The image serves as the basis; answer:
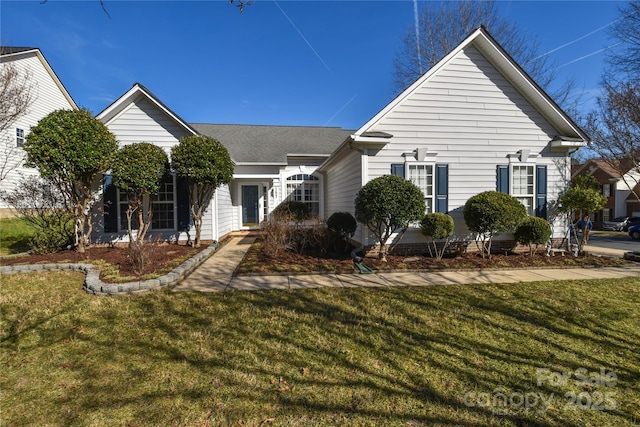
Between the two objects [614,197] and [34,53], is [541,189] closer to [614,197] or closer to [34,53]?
[34,53]

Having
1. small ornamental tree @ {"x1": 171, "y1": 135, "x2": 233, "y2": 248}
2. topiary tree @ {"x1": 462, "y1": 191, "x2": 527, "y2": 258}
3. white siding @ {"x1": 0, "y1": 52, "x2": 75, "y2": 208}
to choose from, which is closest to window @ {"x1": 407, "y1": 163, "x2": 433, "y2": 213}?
topiary tree @ {"x1": 462, "y1": 191, "x2": 527, "y2": 258}

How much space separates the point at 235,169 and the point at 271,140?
3.78 m

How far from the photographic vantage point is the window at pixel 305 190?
1448cm

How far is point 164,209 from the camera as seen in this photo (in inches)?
371

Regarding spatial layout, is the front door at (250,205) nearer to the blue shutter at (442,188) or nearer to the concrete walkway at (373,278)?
the concrete walkway at (373,278)

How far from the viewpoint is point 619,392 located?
2607 mm

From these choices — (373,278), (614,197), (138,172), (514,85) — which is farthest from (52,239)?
(614,197)

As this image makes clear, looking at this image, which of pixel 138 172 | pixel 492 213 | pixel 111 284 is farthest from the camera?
pixel 138 172

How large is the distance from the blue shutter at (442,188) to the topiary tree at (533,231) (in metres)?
2.12

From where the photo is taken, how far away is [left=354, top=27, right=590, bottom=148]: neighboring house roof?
25.1ft

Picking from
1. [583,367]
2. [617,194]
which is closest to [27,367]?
[583,367]

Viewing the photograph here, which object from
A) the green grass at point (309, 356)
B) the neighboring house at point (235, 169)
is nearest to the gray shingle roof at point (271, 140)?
the neighboring house at point (235, 169)

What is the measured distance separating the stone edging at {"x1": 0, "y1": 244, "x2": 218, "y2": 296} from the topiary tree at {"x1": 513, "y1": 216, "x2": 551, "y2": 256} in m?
9.00

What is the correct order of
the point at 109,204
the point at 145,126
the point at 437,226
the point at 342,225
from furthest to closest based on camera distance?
1. the point at 145,126
2. the point at 109,204
3. the point at 342,225
4. the point at 437,226
